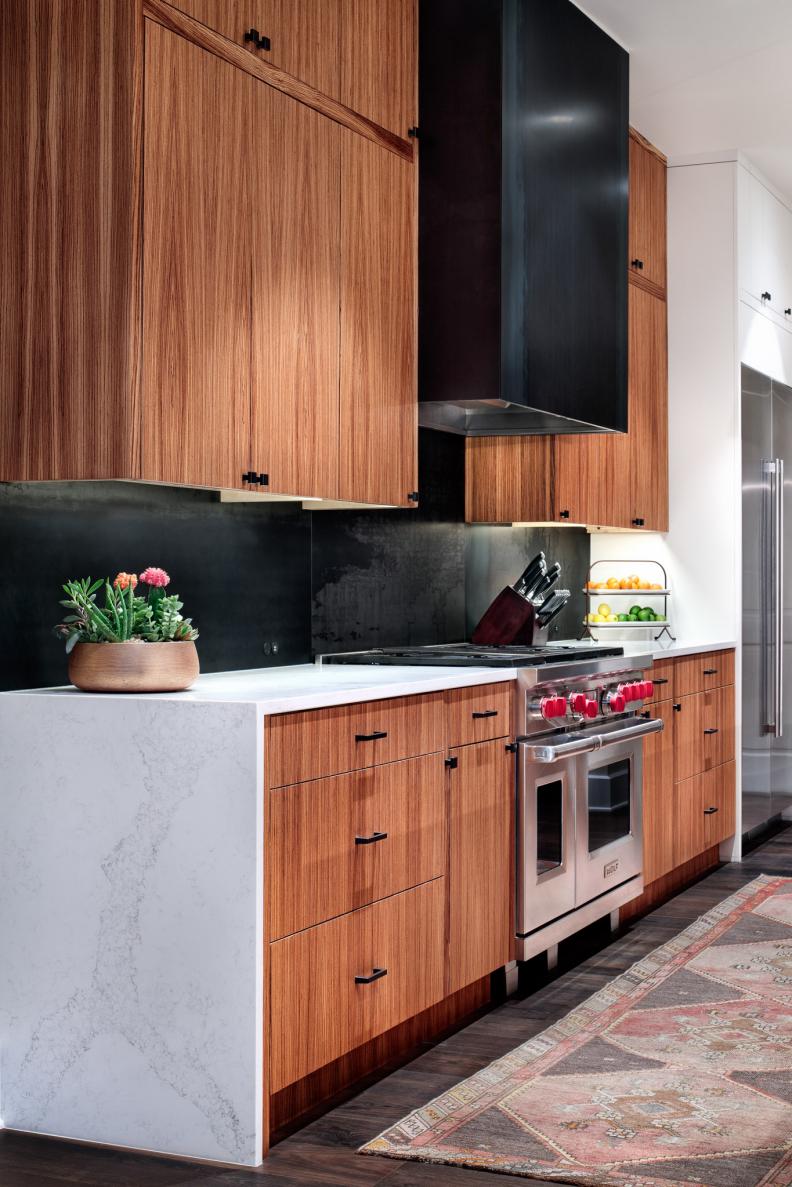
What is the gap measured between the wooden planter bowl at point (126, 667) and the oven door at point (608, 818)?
173 centimetres

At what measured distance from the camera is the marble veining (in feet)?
8.68

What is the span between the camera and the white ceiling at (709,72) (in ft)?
14.6

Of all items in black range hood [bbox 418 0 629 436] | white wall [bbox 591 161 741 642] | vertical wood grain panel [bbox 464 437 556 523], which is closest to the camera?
black range hood [bbox 418 0 629 436]

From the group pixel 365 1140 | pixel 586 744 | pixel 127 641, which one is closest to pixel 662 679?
pixel 586 744

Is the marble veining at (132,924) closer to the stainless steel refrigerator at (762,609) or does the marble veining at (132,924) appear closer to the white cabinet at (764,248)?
the stainless steel refrigerator at (762,609)

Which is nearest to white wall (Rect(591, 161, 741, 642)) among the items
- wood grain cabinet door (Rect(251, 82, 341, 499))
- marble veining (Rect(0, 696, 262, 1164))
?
wood grain cabinet door (Rect(251, 82, 341, 499))

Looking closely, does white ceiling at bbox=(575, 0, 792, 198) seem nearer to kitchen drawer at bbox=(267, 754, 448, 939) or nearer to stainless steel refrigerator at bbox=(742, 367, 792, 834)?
stainless steel refrigerator at bbox=(742, 367, 792, 834)

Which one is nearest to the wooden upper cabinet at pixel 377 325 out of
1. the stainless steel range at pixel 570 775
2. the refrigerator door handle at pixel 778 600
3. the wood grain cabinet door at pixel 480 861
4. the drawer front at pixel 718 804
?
the stainless steel range at pixel 570 775

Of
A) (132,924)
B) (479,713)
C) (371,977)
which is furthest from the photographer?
(479,713)

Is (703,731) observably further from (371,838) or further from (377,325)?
(371,838)

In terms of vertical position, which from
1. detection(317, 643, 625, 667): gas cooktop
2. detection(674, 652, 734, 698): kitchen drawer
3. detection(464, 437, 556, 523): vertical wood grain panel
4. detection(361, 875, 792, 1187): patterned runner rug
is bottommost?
detection(361, 875, 792, 1187): patterned runner rug

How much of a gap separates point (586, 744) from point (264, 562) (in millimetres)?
1076

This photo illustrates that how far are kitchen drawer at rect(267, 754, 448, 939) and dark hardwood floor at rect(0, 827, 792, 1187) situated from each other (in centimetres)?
42

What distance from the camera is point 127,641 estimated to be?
2812 millimetres
